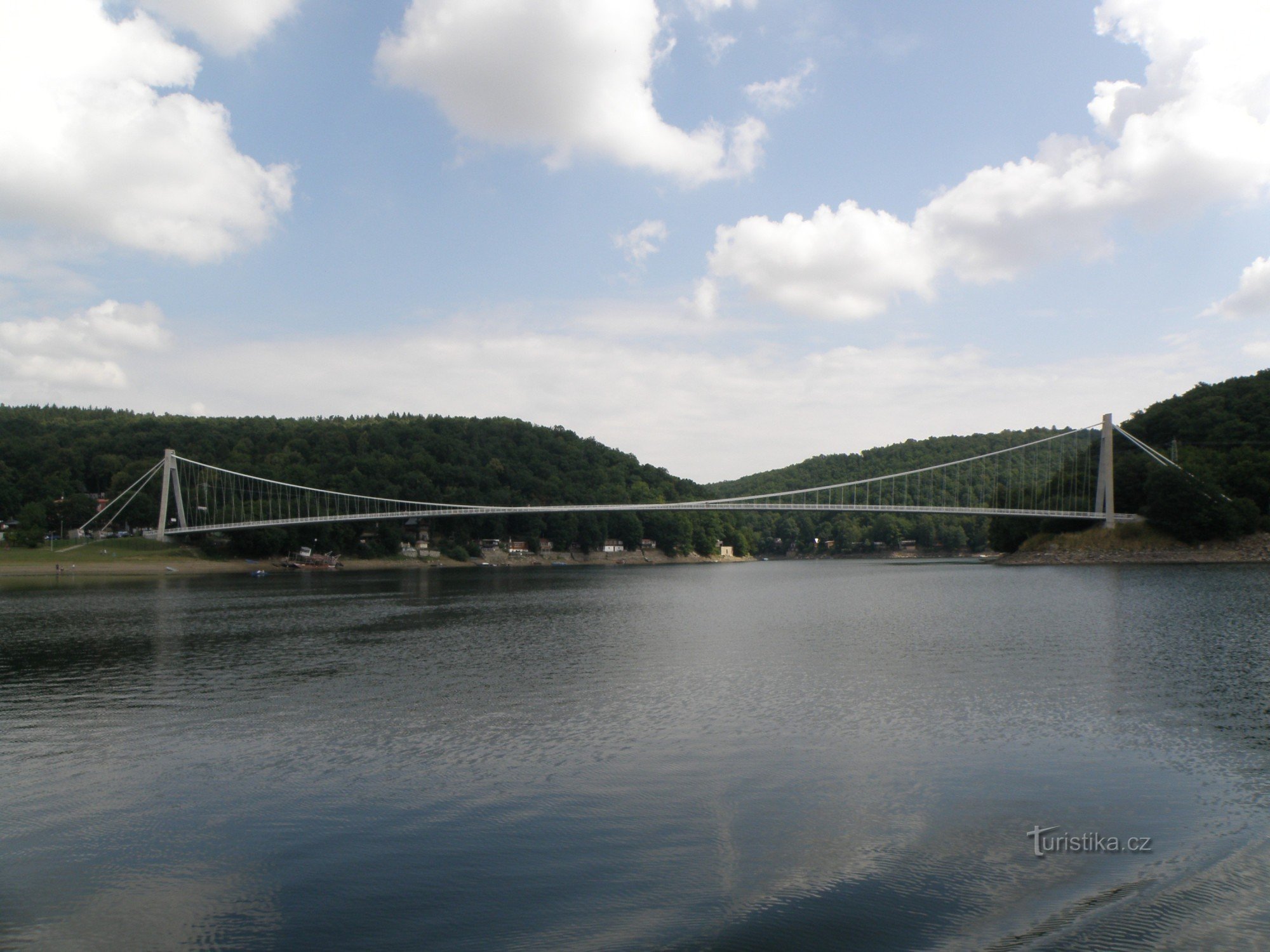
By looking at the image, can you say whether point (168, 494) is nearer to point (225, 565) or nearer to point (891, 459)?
point (225, 565)

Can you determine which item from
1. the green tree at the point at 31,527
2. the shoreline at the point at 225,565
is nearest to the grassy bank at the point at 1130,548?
the shoreline at the point at 225,565

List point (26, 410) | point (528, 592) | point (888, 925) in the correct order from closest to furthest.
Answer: point (888, 925) → point (528, 592) → point (26, 410)

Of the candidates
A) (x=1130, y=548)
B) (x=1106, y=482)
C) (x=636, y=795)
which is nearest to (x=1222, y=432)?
(x=1106, y=482)

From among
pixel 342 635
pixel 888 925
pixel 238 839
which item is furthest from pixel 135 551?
pixel 888 925

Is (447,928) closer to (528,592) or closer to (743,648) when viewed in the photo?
(743,648)

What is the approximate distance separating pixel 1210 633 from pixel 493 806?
19875mm

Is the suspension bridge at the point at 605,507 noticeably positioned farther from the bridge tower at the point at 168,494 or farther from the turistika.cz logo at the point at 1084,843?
the turistika.cz logo at the point at 1084,843

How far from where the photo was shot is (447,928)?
585cm

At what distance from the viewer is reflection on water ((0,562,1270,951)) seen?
5957 millimetres

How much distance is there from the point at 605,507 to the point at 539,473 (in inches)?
1481

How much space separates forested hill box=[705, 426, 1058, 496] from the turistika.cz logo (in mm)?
105191

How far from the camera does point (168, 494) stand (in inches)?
3044

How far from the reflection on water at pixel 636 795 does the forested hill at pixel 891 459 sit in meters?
95.3

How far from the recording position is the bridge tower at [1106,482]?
68812 mm
